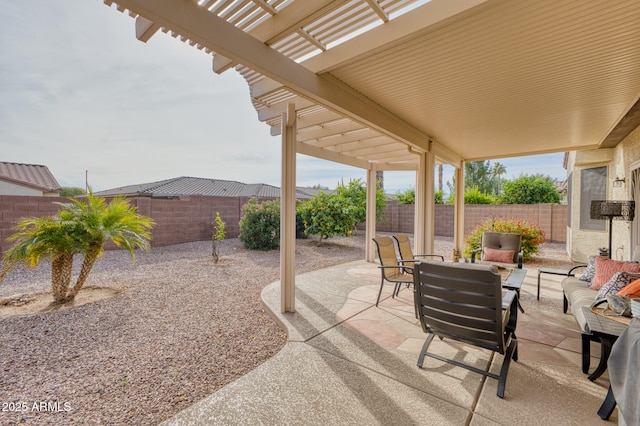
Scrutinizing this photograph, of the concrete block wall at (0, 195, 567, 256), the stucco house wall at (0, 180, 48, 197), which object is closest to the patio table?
the concrete block wall at (0, 195, 567, 256)

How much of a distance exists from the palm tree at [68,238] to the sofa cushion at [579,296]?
5.76m

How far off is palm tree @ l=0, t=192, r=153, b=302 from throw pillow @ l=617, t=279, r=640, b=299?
6102 mm

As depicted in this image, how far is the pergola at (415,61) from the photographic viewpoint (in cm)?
220

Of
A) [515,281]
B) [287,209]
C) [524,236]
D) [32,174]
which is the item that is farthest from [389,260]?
[32,174]

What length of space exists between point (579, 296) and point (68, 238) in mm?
6506

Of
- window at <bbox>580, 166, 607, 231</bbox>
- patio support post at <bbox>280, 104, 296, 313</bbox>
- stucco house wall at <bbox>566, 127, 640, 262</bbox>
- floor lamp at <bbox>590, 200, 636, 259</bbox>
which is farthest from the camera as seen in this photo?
window at <bbox>580, 166, 607, 231</bbox>

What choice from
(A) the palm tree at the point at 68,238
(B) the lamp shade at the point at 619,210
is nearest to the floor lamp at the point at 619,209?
(B) the lamp shade at the point at 619,210

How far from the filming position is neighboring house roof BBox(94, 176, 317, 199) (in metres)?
15.8

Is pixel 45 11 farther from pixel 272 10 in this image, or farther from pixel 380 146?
pixel 380 146

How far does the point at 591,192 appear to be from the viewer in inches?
277

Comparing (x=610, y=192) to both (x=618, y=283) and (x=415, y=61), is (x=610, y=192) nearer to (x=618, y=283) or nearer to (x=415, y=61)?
(x=618, y=283)

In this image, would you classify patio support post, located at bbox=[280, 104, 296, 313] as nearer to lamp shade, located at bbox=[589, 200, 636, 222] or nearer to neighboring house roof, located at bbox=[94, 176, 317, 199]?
lamp shade, located at bbox=[589, 200, 636, 222]

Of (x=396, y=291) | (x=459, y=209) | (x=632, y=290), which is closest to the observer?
(x=632, y=290)

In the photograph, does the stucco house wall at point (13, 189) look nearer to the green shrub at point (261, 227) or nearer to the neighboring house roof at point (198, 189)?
the neighboring house roof at point (198, 189)
